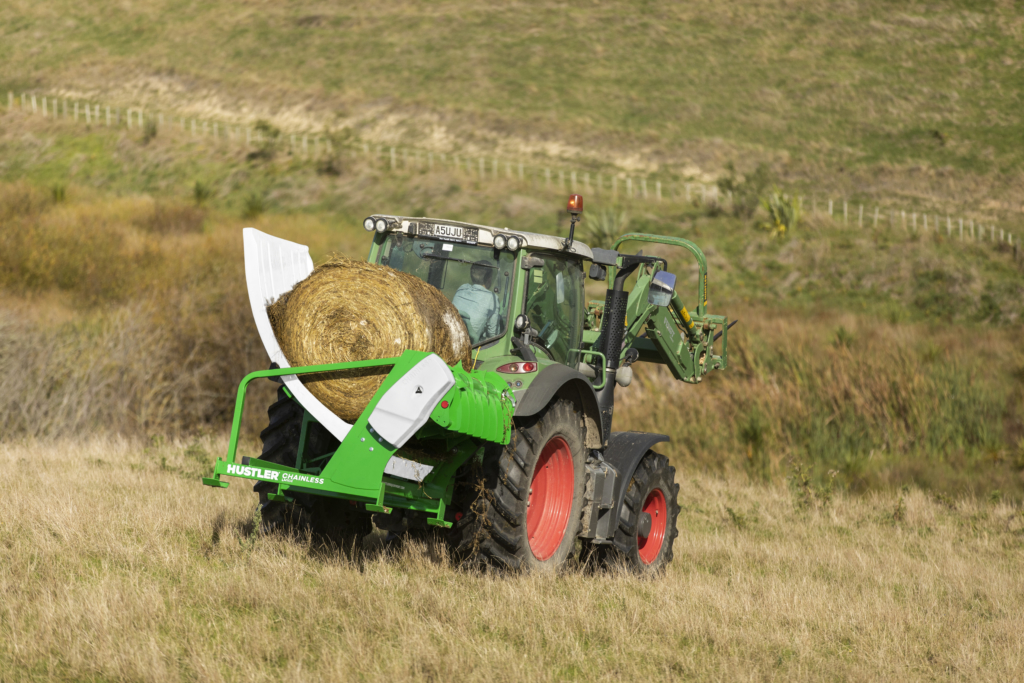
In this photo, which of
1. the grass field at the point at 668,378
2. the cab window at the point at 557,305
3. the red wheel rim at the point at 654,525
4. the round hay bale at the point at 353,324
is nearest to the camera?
the round hay bale at the point at 353,324

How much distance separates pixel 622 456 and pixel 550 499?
833 millimetres

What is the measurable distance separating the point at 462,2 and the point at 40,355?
62146 millimetres

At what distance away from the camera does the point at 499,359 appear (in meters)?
6.19

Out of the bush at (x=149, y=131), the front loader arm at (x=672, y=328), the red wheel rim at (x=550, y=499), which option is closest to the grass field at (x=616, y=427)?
the red wheel rim at (x=550, y=499)

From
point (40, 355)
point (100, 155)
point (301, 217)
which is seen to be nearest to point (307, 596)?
point (40, 355)

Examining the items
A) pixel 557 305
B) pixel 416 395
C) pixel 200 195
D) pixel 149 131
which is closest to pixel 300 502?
pixel 416 395

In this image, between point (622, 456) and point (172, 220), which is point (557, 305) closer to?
point (622, 456)

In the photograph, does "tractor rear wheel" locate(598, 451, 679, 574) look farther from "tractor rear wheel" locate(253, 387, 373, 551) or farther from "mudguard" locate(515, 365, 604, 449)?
"tractor rear wheel" locate(253, 387, 373, 551)

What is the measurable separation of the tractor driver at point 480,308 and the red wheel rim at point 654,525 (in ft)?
7.21

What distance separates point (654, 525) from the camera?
7.89 m

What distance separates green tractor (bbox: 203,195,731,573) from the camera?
17.3 ft

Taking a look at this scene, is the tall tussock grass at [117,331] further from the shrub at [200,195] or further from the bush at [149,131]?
the bush at [149,131]

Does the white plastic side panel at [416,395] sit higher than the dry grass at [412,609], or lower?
higher

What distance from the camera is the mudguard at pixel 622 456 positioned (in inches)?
275
